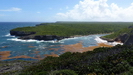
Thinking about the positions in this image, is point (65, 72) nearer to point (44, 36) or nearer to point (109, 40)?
point (109, 40)

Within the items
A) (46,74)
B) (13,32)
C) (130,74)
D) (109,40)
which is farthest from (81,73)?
(13,32)

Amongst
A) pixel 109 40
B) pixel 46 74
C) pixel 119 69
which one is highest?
pixel 119 69

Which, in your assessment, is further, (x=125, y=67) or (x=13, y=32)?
(x=13, y=32)

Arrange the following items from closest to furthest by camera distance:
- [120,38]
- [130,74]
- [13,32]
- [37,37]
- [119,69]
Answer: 1. [130,74]
2. [119,69]
3. [120,38]
4. [37,37]
5. [13,32]

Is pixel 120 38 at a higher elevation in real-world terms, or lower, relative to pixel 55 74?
lower

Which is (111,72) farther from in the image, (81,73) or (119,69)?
(81,73)

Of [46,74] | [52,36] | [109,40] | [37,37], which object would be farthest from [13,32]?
[46,74]

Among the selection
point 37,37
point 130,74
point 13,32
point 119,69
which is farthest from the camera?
point 13,32

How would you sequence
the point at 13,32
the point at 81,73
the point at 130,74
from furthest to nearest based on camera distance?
the point at 13,32, the point at 81,73, the point at 130,74

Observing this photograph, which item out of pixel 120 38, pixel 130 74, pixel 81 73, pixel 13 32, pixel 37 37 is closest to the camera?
pixel 130 74
